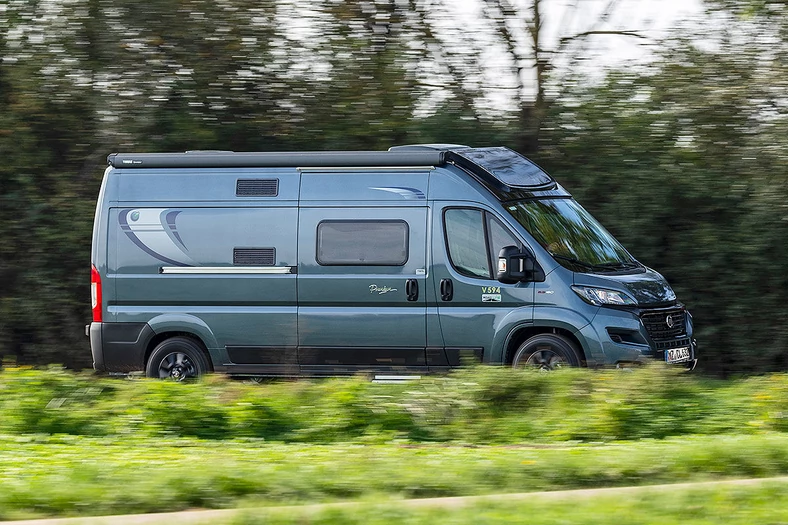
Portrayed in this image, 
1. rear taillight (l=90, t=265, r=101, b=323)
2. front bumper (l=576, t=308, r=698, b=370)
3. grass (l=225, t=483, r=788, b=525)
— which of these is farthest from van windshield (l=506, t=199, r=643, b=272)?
grass (l=225, t=483, r=788, b=525)

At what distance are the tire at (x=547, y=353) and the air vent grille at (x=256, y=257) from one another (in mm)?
2755

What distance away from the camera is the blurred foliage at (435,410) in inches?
306

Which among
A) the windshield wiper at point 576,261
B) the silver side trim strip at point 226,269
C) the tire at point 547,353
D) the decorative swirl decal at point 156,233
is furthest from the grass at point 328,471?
the decorative swirl decal at point 156,233

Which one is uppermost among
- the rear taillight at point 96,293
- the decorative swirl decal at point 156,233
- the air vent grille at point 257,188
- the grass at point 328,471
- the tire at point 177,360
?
the air vent grille at point 257,188

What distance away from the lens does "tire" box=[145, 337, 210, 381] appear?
11.1 metres

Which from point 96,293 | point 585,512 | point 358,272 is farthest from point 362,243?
point 585,512

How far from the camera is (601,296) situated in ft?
33.7

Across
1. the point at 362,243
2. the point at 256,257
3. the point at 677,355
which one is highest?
the point at 362,243

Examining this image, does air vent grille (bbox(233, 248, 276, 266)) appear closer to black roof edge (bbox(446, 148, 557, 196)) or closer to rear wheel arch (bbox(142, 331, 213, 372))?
rear wheel arch (bbox(142, 331, 213, 372))

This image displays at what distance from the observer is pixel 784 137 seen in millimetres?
13125

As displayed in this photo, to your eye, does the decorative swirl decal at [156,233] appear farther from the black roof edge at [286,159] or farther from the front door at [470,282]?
the front door at [470,282]

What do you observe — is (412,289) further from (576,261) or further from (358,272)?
(576,261)

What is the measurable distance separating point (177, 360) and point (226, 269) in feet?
3.92

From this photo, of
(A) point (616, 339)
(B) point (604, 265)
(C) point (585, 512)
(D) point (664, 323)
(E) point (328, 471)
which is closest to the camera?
(C) point (585, 512)
